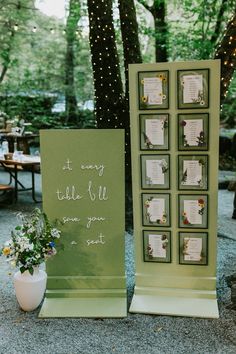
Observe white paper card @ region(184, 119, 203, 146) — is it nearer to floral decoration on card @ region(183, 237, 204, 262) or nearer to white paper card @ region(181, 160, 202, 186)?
white paper card @ region(181, 160, 202, 186)

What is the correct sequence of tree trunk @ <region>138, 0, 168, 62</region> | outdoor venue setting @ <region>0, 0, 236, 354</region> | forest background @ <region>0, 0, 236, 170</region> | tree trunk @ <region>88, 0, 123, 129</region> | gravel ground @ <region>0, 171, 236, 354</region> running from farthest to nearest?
tree trunk @ <region>138, 0, 168, 62</region> → forest background @ <region>0, 0, 236, 170</region> → tree trunk @ <region>88, 0, 123, 129</region> → outdoor venue setting @ <region>0, 0, 236, 354</region> → gravel ground @ <region>0, 171, 236, 354</region>

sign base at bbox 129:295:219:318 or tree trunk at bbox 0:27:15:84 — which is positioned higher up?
tree trunk at bbox 0:27:15:84

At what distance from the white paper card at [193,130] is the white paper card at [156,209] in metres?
0.47

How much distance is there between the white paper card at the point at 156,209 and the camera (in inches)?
128

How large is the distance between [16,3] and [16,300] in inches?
406

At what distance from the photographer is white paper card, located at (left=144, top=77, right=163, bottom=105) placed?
3.06 meters

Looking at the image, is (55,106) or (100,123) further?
(55,106)

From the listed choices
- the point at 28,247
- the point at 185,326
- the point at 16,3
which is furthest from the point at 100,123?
the point at 16,3

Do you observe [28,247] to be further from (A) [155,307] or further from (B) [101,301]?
(A) [155,307]

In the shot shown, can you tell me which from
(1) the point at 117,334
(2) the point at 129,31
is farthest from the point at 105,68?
(1) the point at 117,334

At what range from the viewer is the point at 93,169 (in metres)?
3.24

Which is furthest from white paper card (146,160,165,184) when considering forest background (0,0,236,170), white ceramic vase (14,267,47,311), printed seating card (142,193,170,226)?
forest background (0,0,236,170)

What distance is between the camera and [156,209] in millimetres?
3275

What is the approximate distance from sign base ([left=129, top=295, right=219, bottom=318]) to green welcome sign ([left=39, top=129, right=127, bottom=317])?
5.2 inches
